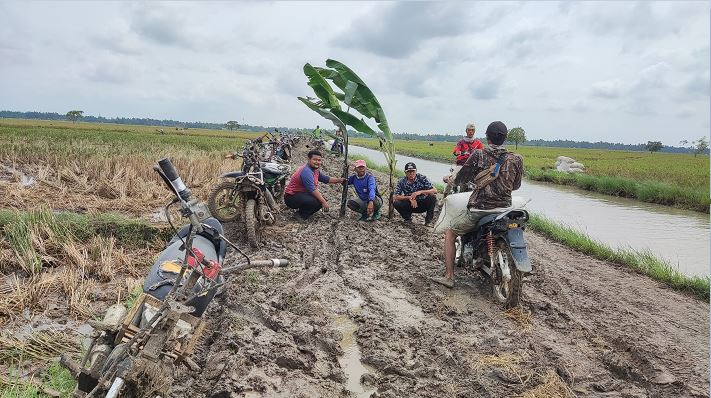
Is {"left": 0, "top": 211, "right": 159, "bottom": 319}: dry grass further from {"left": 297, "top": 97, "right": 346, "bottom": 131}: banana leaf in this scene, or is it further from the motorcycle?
the motorcycle

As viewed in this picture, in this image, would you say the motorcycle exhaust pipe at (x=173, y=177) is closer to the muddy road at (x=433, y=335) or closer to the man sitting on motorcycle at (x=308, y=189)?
the muddy road at (x=433, y=335)

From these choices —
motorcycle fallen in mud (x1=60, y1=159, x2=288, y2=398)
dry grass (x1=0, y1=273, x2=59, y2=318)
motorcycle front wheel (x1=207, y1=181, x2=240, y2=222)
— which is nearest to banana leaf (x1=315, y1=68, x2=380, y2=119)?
motorcycle front wheel (x1=207, y1=181, x2=240, y2=222)

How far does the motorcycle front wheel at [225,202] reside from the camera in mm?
6934

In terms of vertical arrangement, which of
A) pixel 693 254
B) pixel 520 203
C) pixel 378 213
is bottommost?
pixel 693 254

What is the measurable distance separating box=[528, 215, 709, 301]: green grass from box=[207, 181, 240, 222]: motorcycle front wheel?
214 inches

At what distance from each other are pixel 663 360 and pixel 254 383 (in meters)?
2.95

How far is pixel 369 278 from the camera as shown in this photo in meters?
5.00

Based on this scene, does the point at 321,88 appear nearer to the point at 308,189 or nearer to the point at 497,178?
the point at 308,189

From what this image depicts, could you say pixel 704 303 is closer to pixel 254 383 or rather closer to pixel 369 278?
pixel 369 278

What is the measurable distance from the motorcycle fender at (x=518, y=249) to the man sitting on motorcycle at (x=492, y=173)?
35cm

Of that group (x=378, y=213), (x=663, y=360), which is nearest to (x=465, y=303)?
(x=663, y=360)

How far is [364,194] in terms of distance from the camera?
7.75 m

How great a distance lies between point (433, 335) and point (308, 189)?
4.20m

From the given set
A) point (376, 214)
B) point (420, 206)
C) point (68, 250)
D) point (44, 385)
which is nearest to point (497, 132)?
point (420, 206)
